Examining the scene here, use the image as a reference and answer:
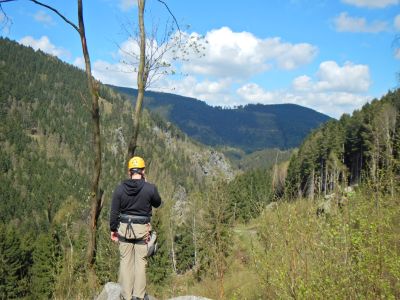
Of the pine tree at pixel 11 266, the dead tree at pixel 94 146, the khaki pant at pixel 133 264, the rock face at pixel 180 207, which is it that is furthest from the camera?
the pine tree at pixel 11 266

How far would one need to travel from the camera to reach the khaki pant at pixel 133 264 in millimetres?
6820

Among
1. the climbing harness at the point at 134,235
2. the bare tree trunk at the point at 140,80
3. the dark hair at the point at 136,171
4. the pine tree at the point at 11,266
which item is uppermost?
the bare tree trunk at the point at 140,80

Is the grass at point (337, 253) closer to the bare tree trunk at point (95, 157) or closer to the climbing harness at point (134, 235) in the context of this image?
the climbing harness at point (134, 235)

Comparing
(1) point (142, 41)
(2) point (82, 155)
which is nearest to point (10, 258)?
(1) point (142, 41)

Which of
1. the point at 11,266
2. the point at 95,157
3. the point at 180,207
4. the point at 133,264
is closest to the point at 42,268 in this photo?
the point at 11,266

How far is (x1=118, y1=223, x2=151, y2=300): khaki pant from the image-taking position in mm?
6820

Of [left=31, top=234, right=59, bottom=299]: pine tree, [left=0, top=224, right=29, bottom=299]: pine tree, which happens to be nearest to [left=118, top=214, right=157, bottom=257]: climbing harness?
[left=0, top=224, right=29, bottom=299]: pine tree

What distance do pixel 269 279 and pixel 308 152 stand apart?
2791 inches

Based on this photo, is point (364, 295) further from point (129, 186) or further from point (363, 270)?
point (129, 186)

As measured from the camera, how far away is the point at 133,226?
6.89 meters

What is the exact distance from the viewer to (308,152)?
7412 cm

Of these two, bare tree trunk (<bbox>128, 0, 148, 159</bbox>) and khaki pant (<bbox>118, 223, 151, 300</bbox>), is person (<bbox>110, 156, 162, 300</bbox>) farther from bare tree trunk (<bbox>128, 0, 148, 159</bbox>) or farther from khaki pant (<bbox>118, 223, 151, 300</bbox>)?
bare tree trunk (<bbox>128, 0, 148, 159</bbox>)

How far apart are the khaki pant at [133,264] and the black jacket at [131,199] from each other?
0.66 ft

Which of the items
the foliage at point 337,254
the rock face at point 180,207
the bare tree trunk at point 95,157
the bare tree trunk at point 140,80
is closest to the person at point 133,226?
the bare tree trunk at point 95,157
